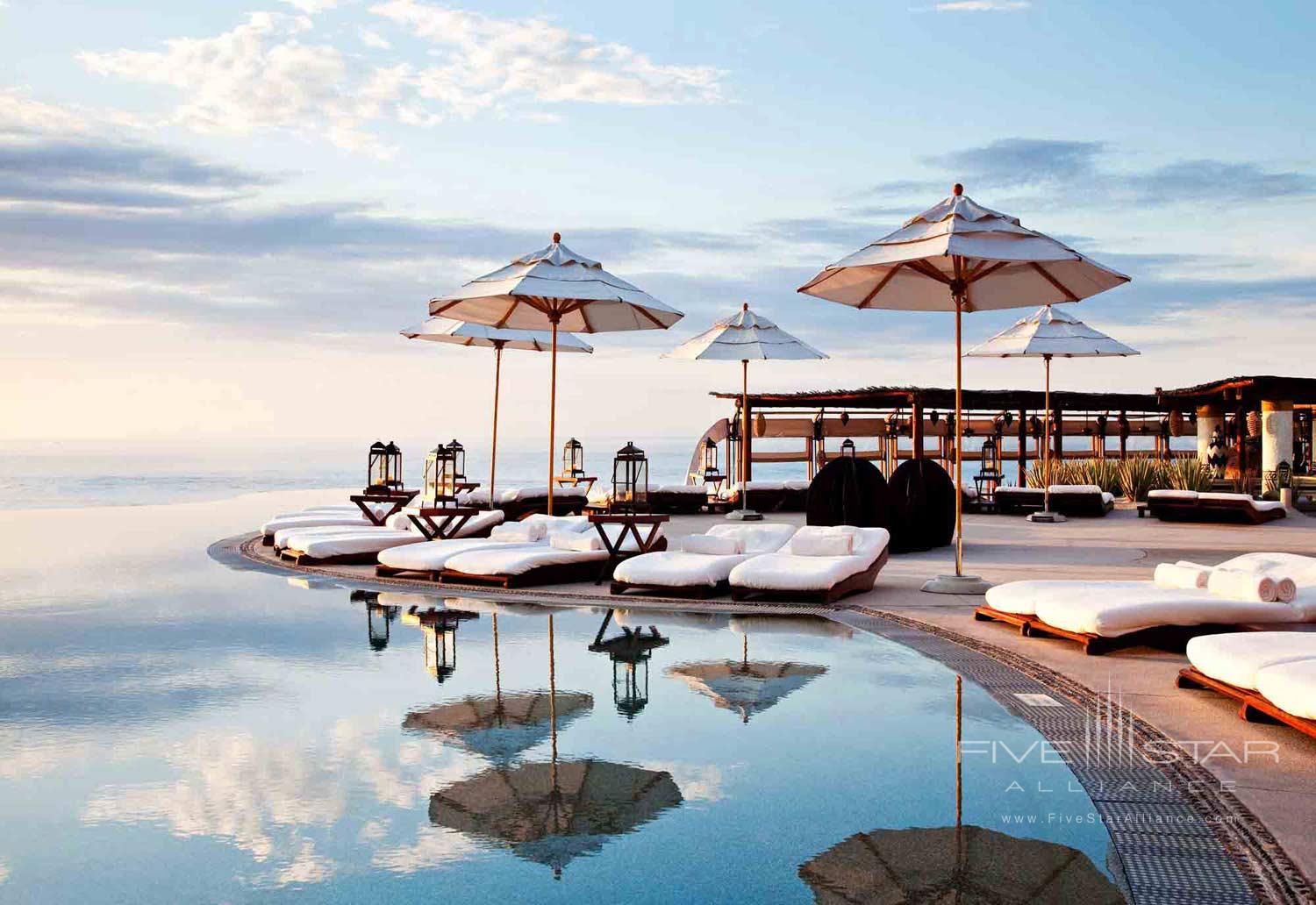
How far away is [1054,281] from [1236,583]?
3.50 meters

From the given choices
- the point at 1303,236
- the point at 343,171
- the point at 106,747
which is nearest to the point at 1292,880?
the point at 106,747

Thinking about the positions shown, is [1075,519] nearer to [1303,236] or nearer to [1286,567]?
[1303,236]

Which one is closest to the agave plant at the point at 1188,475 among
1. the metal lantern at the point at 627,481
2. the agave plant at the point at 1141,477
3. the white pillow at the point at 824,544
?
the agave plant at the point at 1141,477

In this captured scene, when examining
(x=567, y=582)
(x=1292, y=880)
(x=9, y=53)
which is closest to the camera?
(x=1292, y=880)

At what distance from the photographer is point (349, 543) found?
10.1 metres

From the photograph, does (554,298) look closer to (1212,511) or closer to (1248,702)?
(1248,702)

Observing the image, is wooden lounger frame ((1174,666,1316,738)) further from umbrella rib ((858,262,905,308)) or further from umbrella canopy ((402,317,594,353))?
umbrella canopy ((402,317,594,353))

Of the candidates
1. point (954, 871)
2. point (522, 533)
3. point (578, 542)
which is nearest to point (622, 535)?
point (578, 542)

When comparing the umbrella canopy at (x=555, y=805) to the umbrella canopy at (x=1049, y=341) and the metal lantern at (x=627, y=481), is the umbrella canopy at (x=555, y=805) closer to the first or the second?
the metal lantern at (x=627, y=481)

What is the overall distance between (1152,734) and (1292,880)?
4.92 feet

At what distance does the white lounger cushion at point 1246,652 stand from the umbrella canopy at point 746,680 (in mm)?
1724

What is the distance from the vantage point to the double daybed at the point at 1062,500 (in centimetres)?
1539

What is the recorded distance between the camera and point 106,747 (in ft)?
13.1

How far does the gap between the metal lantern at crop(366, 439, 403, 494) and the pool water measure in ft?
17.6
